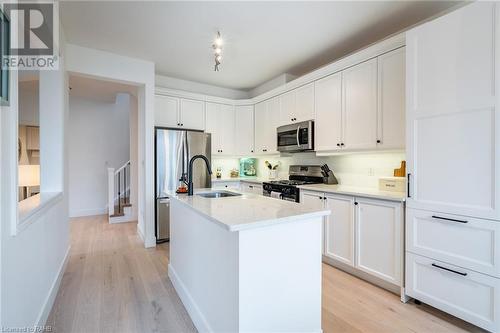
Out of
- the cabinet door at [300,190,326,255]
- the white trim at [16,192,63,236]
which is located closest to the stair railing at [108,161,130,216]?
the white trim at [16,192,63,236]

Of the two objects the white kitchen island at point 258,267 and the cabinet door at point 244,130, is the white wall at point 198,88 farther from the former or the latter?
the white kitchen island at point 258,267

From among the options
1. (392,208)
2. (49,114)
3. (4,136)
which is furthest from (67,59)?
(392,208)

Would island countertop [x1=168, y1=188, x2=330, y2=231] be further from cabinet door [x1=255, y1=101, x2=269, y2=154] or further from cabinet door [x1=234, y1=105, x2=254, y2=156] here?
cabinet door [x1=234, y1=105, x2=254, y2=156]

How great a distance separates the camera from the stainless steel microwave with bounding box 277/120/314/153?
3382mm

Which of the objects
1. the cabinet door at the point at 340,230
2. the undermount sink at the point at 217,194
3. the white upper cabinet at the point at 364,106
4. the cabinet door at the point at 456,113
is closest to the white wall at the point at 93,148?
the undermount sink at the point at 217,194

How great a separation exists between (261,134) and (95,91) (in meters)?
3.37

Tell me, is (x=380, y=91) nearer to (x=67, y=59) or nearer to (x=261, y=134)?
(x=261, y=134)

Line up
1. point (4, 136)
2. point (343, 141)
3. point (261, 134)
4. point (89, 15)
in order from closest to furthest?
1. point (4, 136)
2. point (89, 15)
3. point (343, 141)
4. point (261, 134)

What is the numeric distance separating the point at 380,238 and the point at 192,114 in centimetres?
341

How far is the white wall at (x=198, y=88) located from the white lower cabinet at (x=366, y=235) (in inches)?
117

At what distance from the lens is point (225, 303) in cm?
143

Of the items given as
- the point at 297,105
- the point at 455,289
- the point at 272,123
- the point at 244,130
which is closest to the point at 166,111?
the point at 244,130

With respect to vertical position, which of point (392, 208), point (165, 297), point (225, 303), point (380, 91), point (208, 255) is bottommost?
point (165, 297)

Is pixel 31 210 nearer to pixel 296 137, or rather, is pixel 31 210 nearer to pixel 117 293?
pixel 117 293
